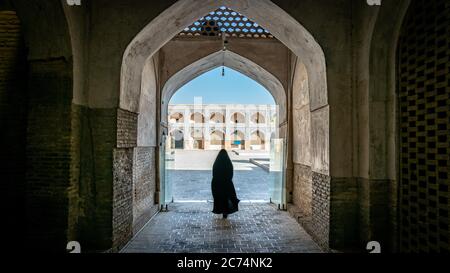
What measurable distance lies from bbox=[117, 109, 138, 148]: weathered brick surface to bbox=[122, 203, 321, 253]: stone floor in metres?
1.79

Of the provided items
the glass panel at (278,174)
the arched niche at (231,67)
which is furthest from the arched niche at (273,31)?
the glass panel at (278,174)

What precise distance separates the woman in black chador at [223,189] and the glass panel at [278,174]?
1588 mm

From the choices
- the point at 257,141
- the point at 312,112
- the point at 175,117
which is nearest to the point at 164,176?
the point at 312,112

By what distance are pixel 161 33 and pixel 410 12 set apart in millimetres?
3847

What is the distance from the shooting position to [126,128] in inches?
191

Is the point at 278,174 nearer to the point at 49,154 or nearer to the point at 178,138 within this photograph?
the point at 49,154

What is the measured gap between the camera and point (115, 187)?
4.54m

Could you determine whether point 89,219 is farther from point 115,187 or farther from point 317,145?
point 317,145

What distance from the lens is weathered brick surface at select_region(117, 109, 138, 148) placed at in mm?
4582

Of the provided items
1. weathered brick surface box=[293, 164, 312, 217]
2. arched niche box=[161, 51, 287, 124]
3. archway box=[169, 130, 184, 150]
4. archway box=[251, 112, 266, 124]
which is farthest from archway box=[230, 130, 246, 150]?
weathered brick surface box=[293, 164, 312, 217]

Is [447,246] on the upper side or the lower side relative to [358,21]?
lower

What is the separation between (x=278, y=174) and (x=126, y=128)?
5.11m
